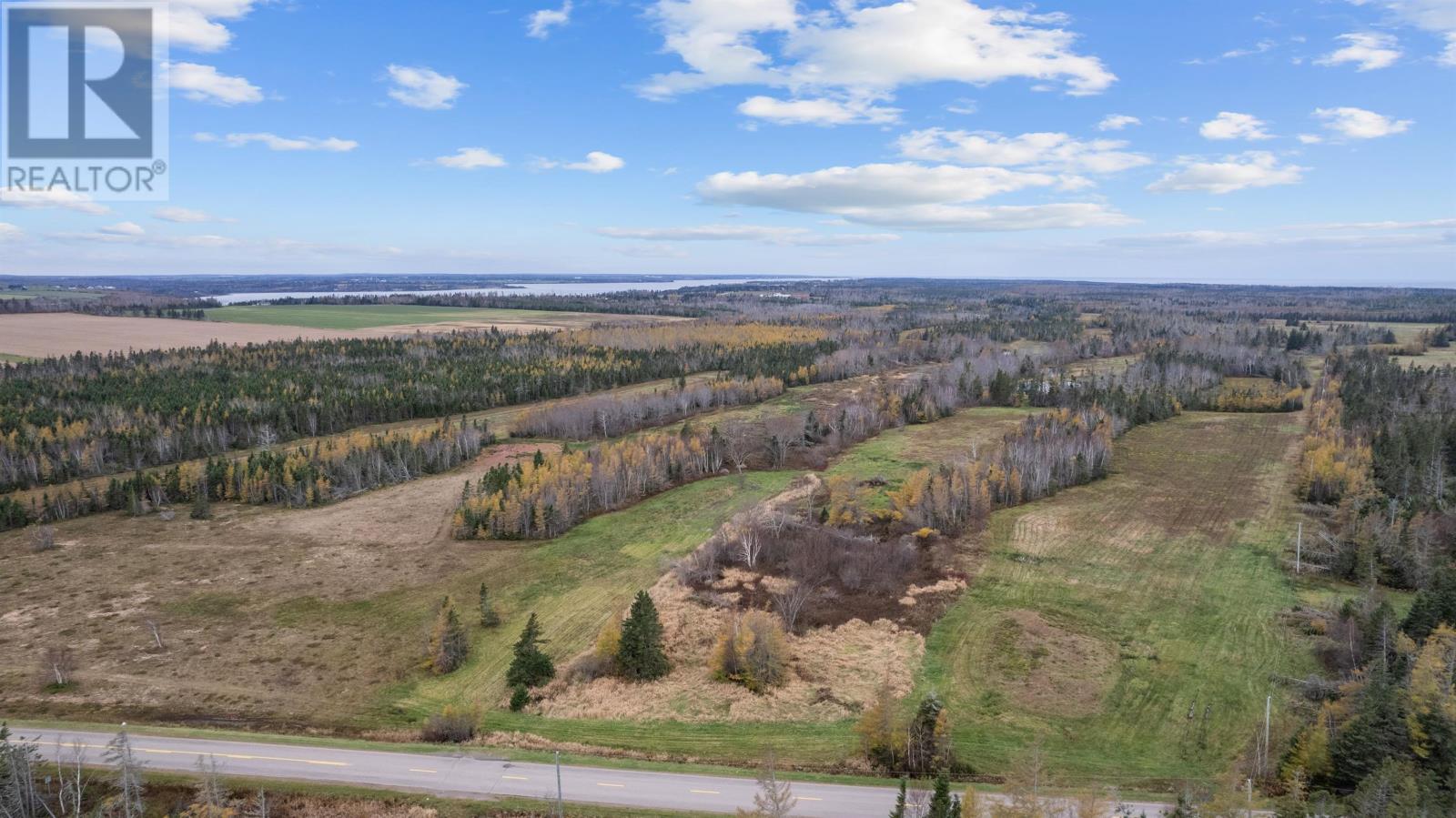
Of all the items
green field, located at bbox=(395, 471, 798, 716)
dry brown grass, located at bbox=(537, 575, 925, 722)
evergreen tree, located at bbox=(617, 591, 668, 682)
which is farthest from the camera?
green field, located at bbox=(395, 471, 798, 716)

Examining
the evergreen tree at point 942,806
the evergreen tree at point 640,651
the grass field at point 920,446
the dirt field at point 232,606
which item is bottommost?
the dirt field at point 232,606

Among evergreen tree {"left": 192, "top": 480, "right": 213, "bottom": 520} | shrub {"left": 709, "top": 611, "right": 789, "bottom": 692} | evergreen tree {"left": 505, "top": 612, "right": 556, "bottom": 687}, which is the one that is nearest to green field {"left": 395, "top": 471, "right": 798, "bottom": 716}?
evergreen tree {"left": 505, "top": 612, "right": 556, "bottom": 687}

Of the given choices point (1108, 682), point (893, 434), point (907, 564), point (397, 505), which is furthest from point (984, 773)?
point (893, 434)

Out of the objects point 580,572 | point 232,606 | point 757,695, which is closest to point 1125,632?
point 757,695

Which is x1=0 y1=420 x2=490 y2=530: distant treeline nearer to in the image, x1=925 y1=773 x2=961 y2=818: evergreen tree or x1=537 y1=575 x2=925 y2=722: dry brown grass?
x1=537 y1=575 x2=925 y2=722: dry brown grass

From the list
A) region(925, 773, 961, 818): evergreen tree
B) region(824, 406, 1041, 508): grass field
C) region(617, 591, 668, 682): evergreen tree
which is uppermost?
region(824, 406, 1041, 508): grass field

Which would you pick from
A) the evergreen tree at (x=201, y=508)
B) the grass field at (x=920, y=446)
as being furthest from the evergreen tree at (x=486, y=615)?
the evergreen tree at (x=201, y=508)

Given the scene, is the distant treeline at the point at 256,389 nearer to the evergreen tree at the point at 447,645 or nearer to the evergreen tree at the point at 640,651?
the evergreen tree at the point at 447,645
